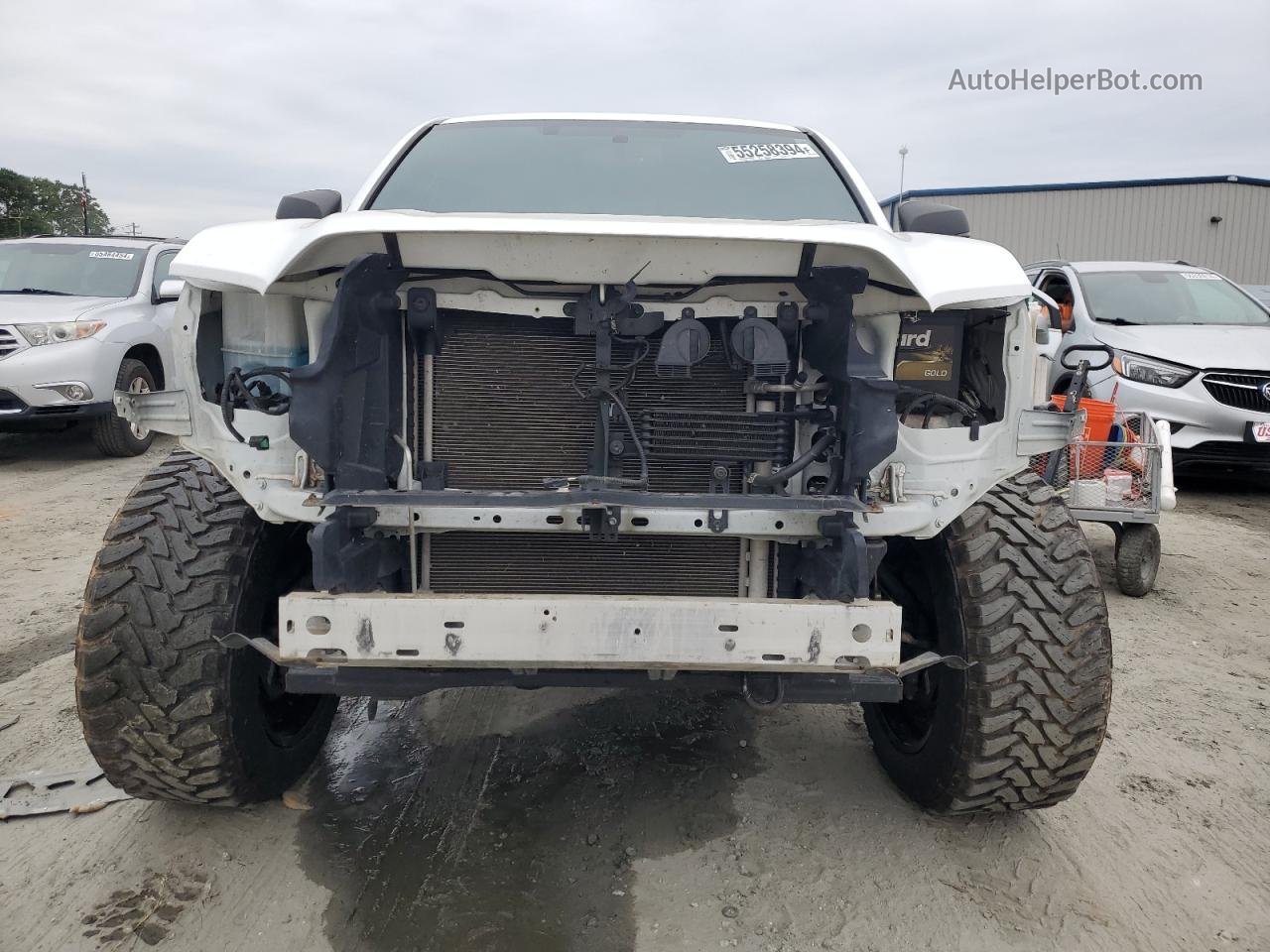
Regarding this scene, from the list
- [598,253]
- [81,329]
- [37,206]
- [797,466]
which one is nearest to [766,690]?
[797,466]

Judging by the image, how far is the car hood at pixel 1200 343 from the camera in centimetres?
707

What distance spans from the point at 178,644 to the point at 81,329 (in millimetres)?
6660

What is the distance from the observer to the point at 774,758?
121 inches

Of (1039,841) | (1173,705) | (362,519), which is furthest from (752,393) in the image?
(1173,705)

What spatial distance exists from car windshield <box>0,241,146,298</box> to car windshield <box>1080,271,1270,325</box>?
8921 mm

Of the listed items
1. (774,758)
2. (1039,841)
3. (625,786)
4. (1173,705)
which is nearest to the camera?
(1039,841)

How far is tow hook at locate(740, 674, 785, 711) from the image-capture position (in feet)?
7.48

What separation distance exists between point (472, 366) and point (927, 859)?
1882mm

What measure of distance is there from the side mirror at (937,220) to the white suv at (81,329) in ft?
19.0

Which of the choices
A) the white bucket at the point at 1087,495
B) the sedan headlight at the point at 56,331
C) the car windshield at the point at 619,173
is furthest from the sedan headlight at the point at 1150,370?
the sedan headlight at the point at 56,331

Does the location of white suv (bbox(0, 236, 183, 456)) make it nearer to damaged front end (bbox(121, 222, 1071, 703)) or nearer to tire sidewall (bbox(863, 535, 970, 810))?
damaged front end (bbox(121, 222, 1071, 703))

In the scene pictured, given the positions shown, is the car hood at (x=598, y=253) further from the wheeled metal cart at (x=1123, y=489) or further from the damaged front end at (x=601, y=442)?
the wheeled metal cart at (x=1123, y=489)

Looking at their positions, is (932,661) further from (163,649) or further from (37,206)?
(37,206)

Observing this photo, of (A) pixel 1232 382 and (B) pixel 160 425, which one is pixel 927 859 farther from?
(A) pixel 1232 382
